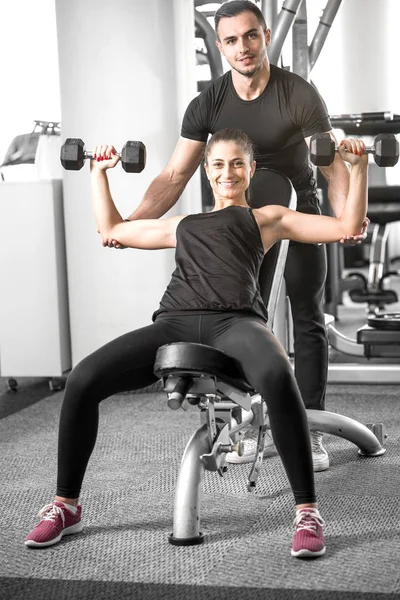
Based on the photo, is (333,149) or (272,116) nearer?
(333,149)

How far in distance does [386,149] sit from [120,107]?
174 cm

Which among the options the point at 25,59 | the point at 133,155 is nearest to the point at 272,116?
the point at 133,155

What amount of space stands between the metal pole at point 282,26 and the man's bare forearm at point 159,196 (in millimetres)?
1137

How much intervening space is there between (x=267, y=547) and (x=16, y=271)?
2221 mm

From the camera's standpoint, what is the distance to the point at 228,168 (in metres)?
2.26

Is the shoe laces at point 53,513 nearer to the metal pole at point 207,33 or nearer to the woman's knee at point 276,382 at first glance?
the woman's knee at point 276,382

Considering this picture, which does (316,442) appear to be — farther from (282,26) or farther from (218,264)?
(282,26)

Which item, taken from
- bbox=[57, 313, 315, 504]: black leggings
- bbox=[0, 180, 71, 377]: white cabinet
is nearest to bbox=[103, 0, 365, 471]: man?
bbox=[57, 313, 315, 504]: black leggings

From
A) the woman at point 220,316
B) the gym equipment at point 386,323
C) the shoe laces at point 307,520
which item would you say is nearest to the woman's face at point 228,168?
the woman at point 220,316

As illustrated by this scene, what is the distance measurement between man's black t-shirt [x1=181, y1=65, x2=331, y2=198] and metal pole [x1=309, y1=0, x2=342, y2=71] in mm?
1494

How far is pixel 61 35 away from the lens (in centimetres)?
375

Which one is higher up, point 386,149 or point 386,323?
point 386,149

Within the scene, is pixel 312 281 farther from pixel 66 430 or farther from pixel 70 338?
pixel 70 338

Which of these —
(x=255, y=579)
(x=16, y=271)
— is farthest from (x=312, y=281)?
(x=16, y=271)
